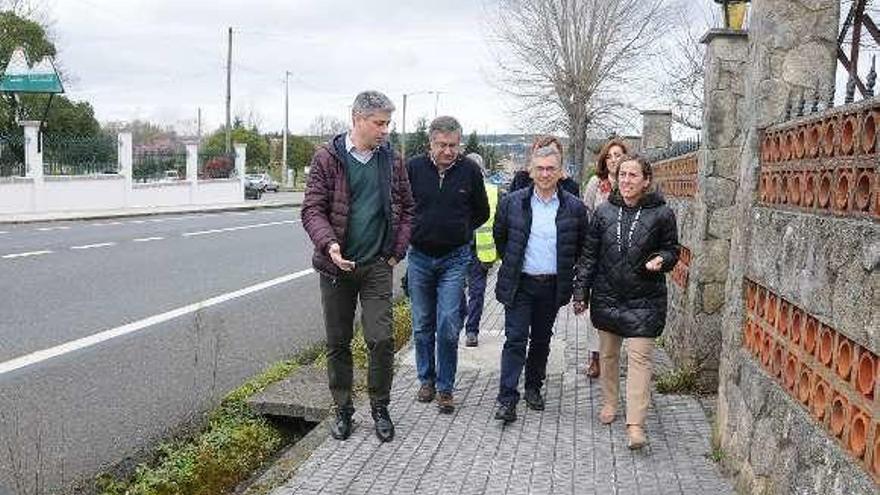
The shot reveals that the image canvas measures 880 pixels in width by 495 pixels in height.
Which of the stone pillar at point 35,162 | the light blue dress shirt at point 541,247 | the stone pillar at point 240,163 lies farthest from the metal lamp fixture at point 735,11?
the stone pillar at point 240,163

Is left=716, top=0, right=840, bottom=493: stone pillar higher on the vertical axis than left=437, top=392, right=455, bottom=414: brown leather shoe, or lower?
higher

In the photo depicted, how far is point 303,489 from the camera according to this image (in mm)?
4652

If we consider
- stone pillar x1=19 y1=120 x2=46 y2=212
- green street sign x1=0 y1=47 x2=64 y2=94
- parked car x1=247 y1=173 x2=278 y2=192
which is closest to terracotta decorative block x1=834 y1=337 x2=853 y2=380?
stone pillar x1=19 y1=120 x2=46 y2=212

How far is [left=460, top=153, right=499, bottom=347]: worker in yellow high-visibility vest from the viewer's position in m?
8.41

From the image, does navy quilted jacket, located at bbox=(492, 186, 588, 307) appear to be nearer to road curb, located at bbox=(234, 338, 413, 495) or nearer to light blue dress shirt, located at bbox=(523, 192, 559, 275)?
light blue dress shirt, located at bbox=(523, 192, 559, 275)

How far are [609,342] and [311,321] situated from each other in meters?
5.16

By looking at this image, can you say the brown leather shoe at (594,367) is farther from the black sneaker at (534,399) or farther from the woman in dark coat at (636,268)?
the woman in dark coat at (636,268)

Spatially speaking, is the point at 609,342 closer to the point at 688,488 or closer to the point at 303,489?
the point at 688,488

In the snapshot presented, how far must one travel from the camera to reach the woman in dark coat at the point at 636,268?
5.62m

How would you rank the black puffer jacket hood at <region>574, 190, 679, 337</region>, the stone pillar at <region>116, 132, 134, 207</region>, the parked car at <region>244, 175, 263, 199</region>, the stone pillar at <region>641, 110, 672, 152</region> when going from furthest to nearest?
1. the parked car at <region>244, 175, 263, 199</region>
2. the stone pillar at <region>116, 132, 134, 207</region>
3. the stone pillar at <region>641, 110, 672, 152</region>
4. the black puffer jacket hood at <region>574, 190, 679, 337</region>

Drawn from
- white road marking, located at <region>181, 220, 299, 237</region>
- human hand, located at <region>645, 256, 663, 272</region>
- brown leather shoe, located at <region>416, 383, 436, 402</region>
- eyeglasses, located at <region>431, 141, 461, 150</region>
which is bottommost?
white road marking, located at <region>181, 220, 299, 237</region>

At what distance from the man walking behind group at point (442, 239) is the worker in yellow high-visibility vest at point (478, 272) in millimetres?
1930

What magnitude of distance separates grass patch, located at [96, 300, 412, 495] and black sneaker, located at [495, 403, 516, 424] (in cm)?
139

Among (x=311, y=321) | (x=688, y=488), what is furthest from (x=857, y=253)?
(x=311, y=321)
